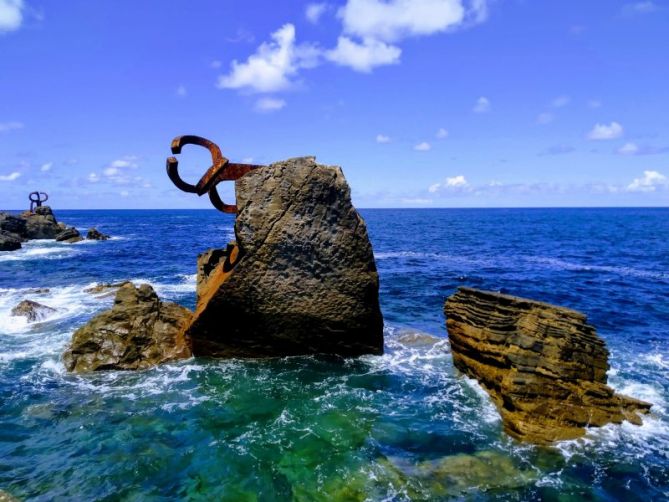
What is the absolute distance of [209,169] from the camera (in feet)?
41.4

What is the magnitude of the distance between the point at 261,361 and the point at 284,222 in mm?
3646

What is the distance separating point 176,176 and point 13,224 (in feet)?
172

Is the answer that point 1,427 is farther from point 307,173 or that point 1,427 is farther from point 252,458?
point 307,173

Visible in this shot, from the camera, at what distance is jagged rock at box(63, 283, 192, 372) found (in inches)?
478

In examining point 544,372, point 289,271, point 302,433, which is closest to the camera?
point 302,433

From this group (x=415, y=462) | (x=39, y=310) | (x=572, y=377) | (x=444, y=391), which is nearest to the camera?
(x=415, y=462)

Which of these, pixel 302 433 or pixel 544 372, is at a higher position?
pixel 544 372

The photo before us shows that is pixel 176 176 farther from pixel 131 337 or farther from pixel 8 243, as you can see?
pixel 8 243

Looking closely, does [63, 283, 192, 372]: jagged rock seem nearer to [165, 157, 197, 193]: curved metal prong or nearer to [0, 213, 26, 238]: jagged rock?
[165, 157, 197, 193]: curved metal prong

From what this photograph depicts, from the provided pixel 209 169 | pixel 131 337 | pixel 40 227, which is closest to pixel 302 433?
pixel 131 337

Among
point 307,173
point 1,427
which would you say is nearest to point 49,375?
point 1,427

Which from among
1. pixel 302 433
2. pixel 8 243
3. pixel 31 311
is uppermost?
pixel 8 243

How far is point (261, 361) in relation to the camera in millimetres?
12469

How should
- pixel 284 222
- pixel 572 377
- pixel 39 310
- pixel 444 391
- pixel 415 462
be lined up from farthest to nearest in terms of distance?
pixel 39 310, pixel 284 222, pixel 444 391, pixel 572 377, pixel 415 462
